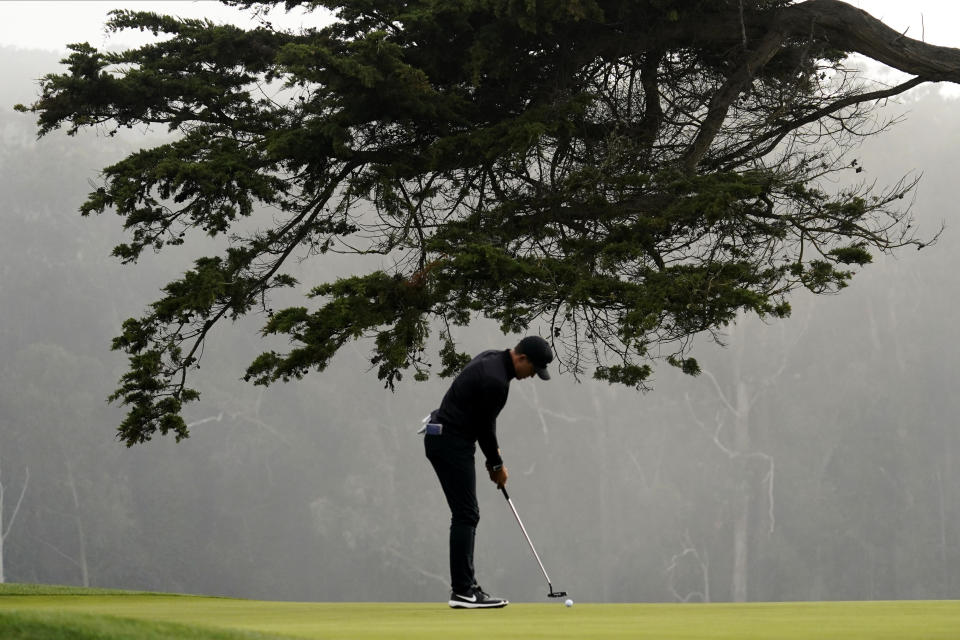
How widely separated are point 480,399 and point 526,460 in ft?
137

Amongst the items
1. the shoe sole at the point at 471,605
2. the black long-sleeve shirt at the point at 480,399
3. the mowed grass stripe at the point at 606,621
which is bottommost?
the shoe sole at the point at 471,605

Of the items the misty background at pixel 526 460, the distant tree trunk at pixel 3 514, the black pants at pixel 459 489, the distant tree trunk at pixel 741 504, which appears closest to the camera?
the black pants at pixel 459 489

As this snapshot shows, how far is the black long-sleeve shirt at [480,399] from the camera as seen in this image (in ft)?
21.2

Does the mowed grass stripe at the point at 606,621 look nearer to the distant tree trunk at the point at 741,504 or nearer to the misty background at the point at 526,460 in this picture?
the misty background at the point at 526,460

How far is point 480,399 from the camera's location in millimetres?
6500

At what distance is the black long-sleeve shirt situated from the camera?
647cm

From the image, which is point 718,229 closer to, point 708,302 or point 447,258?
point 708,302

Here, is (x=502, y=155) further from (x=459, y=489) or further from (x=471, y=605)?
(x=471, y=605)

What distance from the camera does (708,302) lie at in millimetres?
9031

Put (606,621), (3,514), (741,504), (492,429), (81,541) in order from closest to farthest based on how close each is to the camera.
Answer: (606,621), (492,429), (81,541), (3,514), (741,504)

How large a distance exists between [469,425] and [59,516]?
4065cm

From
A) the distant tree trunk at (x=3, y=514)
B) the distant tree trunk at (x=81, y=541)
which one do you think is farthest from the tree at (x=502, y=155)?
the distant tree trunk at (x=3, y=514)

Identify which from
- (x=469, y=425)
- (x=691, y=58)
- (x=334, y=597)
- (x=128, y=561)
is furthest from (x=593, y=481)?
(x=469, y=425)

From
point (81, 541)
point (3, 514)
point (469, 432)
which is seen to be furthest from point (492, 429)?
point (3, 514)
